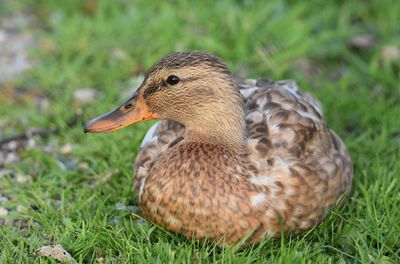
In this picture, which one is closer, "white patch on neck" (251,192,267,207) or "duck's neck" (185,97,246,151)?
"white patch on neck" (251,192,267,207)

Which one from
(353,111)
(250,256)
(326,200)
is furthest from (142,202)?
(353,111)

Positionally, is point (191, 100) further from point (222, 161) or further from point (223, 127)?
point (222, 161)

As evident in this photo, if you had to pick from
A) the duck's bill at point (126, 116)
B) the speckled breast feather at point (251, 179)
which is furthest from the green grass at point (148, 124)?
the duck's bill at point (126, 116)

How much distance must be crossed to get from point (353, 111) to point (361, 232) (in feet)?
4.90

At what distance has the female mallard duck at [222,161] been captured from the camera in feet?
10.6

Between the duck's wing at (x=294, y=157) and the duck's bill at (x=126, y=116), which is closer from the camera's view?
the duck's wing at (x=294, y=157)

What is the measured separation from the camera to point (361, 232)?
3.47m

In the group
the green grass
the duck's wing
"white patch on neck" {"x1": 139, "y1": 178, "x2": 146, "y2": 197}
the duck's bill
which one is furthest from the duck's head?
the green grass

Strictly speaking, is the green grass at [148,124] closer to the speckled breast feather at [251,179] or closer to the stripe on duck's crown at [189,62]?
the speckled breast feather at [251,179]

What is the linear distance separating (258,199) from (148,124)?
137 cm

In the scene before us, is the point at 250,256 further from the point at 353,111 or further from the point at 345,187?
the point at 353,111

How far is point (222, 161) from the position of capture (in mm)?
3303

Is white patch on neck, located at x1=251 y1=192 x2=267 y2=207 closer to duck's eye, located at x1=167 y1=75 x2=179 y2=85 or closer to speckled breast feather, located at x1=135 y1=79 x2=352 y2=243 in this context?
speckled breast feather, located at x1=135 y1=79 x2=352 y2=243

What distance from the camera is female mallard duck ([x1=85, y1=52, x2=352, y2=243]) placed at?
10.6 feet
